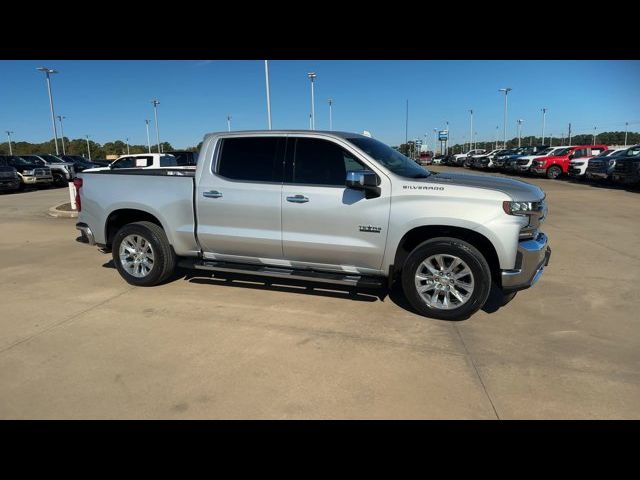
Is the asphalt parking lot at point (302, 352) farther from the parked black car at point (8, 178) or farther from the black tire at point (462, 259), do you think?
the parked black car at point (8, 178)

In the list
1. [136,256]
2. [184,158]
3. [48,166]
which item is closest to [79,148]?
[48,166]

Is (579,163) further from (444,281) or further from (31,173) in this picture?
(31,173)

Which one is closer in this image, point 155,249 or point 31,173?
point 155,249

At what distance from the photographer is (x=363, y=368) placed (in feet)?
11.5

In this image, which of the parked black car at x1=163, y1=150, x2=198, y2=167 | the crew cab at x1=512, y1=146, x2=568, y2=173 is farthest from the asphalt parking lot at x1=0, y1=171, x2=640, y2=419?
the crew cab at x1=512, y1=146, x2=568, y2=173

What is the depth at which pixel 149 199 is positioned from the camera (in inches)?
214

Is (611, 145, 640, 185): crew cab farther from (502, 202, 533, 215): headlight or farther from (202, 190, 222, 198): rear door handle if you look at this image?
(202, 190, 222, 198): rear door handle

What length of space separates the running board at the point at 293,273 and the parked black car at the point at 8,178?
1859 centimetres

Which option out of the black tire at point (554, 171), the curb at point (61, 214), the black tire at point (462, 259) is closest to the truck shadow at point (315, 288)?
the black tire at point (462, 259)

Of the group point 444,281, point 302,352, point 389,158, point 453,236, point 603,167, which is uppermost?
point 389,158

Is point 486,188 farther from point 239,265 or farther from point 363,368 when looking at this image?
point 239,265

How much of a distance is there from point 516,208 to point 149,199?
4.16 meters
